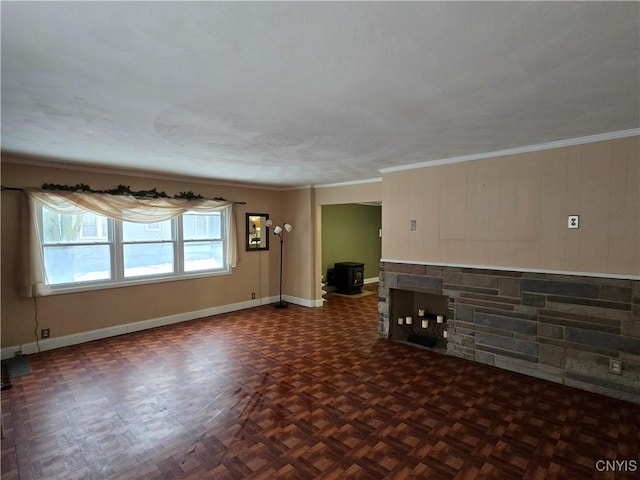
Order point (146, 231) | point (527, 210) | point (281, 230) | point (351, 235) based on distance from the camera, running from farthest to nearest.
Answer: point (351, 235)
point (281, 230)
point (146, 231)
point (527, 210)

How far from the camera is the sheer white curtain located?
160 inches

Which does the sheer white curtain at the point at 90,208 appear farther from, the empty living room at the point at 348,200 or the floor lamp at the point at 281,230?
the floor lamp at the point at 281,230

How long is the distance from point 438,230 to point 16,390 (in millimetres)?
4832

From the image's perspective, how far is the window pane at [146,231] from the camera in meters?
4.98

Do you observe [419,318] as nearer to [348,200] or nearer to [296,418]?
[348,200]

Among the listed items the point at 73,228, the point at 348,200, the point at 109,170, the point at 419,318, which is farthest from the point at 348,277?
the point at 73,228

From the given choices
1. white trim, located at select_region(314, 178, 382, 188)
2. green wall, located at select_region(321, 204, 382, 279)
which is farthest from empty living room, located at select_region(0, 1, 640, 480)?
green wall, located at select_region(321, 204, 382, 279)

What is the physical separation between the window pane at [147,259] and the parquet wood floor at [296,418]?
1.22 metres

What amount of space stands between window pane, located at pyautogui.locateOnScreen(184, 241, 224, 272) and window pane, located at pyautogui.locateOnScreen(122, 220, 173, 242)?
1.30 feet

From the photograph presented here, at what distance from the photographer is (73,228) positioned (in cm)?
448

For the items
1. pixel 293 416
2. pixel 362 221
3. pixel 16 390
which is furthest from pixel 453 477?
pixel 362 221

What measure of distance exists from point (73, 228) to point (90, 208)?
370 mm

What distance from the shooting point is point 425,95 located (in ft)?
6.88

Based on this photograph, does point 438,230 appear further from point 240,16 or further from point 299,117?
point 240,16
